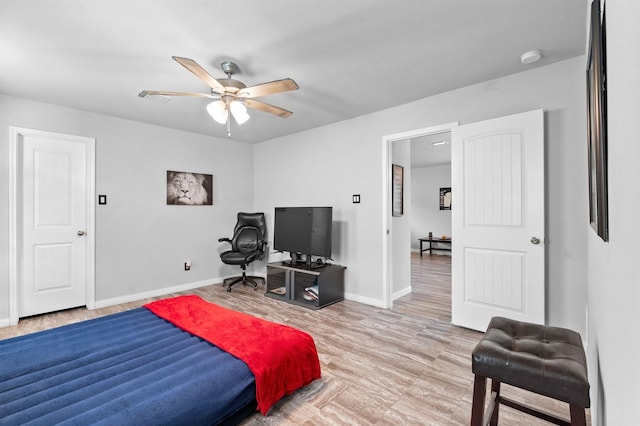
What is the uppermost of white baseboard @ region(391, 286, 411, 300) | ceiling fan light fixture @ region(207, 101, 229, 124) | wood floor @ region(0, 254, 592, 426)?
ceiling fan light fixture @ region(207, 101, 229, 124)

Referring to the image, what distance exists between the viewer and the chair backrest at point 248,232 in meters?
5.13

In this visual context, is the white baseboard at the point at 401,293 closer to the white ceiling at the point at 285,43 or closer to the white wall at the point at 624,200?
the white ceiling at the point at 285,43

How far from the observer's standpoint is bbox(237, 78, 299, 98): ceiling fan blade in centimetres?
232

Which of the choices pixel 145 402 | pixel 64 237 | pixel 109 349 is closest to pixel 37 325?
pixel 64 237

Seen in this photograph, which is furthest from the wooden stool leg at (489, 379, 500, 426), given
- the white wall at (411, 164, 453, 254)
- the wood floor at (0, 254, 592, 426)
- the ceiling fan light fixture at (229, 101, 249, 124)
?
the white wall at (411, 164, 453, 254)

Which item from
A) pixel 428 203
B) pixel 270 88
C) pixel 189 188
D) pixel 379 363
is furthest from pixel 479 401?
pixel 428 203

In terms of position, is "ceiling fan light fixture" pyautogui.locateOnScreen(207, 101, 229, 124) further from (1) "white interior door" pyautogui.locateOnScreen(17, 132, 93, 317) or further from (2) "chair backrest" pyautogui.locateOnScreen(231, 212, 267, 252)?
(2) "chair backrest" pyautogui.locateOnScreen(231, 212, 267, 252)

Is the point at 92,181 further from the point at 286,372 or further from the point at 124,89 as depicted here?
the point at 286,372

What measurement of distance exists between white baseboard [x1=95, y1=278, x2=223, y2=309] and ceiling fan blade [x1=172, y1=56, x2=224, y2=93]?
3167mm

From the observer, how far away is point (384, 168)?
3820mm

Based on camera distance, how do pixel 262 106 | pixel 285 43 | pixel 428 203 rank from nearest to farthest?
pixel 285 43 → pixel 262 106 → pixel 428 203

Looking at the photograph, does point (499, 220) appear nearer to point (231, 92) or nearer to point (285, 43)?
point (285, 43)

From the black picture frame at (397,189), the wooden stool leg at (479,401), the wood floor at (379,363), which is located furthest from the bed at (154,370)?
the black picture frame at (397,189)

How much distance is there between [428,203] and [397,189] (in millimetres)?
5024
